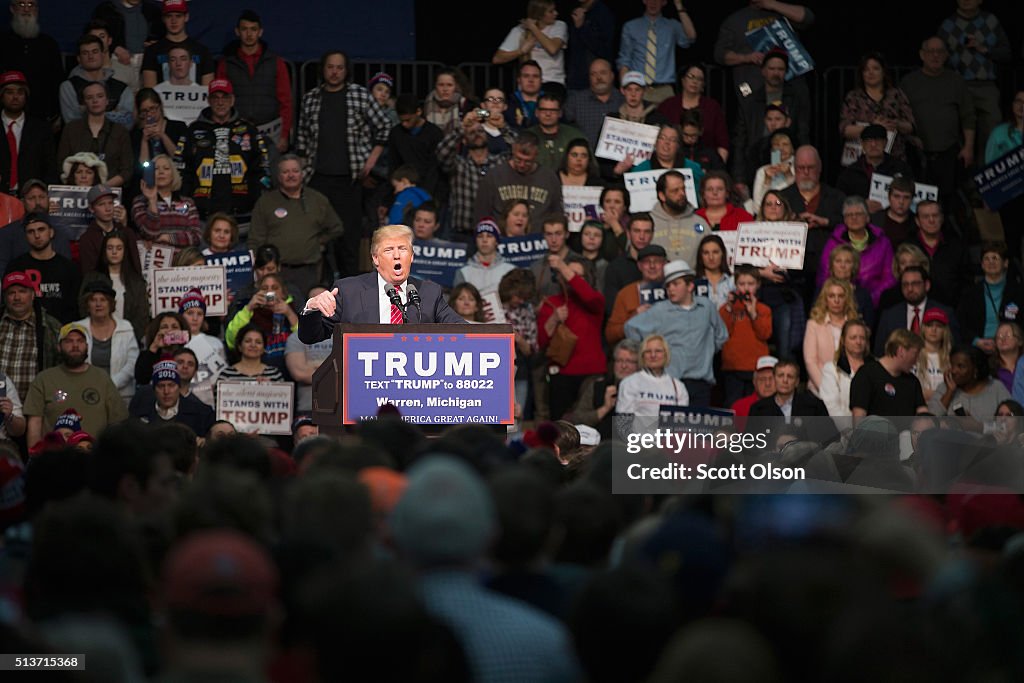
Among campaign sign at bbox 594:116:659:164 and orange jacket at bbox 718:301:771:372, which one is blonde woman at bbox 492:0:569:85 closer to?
campaign sign at bbox 594:116:659:164

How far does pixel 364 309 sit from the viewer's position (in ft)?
26.8

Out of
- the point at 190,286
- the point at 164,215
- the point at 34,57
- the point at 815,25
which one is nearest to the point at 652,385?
the point at 190,286

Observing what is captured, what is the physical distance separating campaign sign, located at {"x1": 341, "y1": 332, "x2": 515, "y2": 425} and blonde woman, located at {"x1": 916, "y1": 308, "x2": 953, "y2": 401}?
18.3 feet

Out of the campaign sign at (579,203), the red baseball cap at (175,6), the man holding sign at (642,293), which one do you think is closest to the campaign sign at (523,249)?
the man holding sign at (642,293)

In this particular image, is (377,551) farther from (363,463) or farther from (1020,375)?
(1020,375)

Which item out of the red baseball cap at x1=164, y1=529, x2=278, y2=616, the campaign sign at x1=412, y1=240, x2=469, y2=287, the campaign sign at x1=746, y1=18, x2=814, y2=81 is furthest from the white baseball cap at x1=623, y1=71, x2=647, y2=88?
the red baseball cap at x1=164, y1=529, x2=278, y2=616

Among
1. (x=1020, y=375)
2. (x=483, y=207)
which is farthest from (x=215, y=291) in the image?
(x=1020, y=375)

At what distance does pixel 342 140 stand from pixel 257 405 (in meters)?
3.40

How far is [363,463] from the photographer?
5.48 meters

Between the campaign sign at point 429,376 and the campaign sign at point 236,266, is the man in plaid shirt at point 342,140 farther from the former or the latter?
the campaign sign at point 429,376

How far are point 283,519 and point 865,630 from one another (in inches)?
74.4

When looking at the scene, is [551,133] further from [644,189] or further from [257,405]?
[257,405]

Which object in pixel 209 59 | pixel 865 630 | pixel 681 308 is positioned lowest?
pixel 865 630

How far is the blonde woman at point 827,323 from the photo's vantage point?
1233 cm
